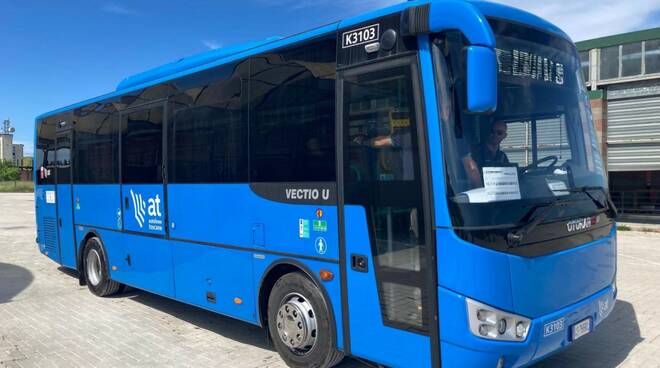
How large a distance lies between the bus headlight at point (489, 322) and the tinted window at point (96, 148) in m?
5.81

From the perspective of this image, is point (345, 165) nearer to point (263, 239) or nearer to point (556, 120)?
point (263, 239)

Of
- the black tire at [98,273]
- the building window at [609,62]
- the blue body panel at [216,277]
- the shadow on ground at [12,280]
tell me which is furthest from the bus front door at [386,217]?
the building window at [609,62]

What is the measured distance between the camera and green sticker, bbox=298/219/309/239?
4.62m

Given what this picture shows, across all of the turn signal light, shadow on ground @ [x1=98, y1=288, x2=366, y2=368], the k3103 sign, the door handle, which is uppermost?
the k3103 sign

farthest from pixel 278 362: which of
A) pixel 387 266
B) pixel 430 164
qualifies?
pixel 430 164

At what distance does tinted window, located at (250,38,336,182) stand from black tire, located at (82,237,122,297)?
13.7 feet

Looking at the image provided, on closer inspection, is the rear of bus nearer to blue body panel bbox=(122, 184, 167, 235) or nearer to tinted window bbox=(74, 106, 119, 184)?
blue body panel bbox=(122, 184, 167, 235)

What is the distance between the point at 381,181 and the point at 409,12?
125cm

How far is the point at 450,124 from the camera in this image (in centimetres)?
359

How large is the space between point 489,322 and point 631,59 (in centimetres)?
1615

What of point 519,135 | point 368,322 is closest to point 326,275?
point 368,322

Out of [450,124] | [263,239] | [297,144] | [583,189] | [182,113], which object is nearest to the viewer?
[450,124]

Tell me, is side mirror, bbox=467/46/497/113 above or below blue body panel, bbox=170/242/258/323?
above

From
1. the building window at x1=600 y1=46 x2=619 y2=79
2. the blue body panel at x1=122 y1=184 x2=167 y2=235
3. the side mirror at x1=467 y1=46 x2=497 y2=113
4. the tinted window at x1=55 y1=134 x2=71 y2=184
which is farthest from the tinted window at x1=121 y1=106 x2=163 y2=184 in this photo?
the building window at x1=600 y1=46 x2=619 y2=79
